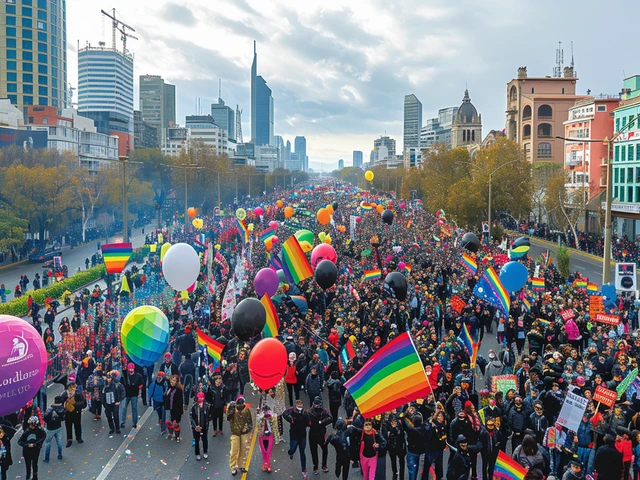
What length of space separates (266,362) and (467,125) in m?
137

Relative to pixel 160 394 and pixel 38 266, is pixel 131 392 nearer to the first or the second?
pixel 160 394

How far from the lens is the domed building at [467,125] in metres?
139

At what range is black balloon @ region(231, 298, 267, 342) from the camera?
1269 centimetres

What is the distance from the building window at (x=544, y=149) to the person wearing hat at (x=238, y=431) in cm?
6644

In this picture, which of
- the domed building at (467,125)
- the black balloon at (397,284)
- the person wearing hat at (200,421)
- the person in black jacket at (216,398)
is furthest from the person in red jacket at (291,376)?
the domed building at (467,125)

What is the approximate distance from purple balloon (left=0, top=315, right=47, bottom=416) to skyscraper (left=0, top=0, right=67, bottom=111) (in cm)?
8234

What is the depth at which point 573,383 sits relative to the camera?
35.6ft

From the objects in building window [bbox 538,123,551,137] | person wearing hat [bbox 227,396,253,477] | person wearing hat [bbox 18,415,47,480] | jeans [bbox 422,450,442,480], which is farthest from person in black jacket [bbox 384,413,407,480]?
building window [bbox 538,123,551,137]

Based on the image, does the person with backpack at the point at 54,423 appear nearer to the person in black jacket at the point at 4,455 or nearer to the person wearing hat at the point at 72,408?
the person wearing hat at the point at 72,408

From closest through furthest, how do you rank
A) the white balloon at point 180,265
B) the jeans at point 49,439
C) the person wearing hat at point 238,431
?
the person wearing hat at point 238,431 < the jeans at point 49,439 < the white balloon at point 180,265

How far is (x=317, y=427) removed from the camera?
10.0 meters

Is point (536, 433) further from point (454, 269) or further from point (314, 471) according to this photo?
point (454, 269)

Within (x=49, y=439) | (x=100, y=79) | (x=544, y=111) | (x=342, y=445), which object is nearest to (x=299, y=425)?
(x=342, y=445)

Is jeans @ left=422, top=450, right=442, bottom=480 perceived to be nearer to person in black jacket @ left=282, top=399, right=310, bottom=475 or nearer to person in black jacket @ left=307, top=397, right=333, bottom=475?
person in black jacket @ left=307, top=397, right=333, bottom=475
